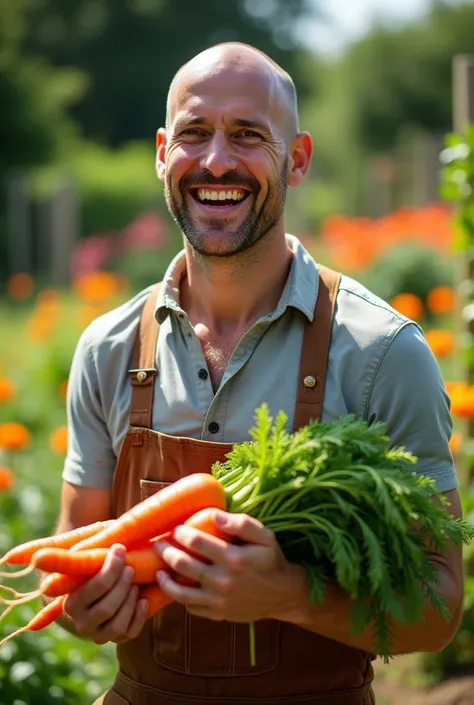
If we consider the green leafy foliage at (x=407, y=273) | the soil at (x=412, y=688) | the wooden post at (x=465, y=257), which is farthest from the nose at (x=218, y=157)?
the green leafy foliage at (x=407, y=273)

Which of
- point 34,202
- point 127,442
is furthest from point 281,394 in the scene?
point 34,202

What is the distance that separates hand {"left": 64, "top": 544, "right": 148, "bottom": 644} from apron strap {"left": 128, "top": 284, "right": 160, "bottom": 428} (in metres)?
0.55

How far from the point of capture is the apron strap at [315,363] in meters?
2.66

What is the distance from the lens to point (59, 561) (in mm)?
2383

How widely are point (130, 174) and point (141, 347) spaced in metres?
23.9

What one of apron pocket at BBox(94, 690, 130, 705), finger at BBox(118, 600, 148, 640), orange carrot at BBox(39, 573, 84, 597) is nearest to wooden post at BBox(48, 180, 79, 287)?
apron pocket at BBox(94, 690, 130, 705)

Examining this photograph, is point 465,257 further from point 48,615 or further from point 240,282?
point 48,615

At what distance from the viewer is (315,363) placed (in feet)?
8.84

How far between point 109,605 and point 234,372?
0.73 meters

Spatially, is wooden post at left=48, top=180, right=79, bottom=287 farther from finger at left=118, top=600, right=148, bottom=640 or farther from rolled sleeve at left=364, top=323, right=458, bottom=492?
finger at left=118, top=600, right=148, bottom=640

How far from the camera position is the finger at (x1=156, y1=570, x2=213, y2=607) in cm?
225

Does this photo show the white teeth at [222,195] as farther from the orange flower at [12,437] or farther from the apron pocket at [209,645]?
the orange flower at [12,437]

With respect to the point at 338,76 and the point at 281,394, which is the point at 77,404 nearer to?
the point at 281,394

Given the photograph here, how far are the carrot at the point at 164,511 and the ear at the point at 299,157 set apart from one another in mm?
972
